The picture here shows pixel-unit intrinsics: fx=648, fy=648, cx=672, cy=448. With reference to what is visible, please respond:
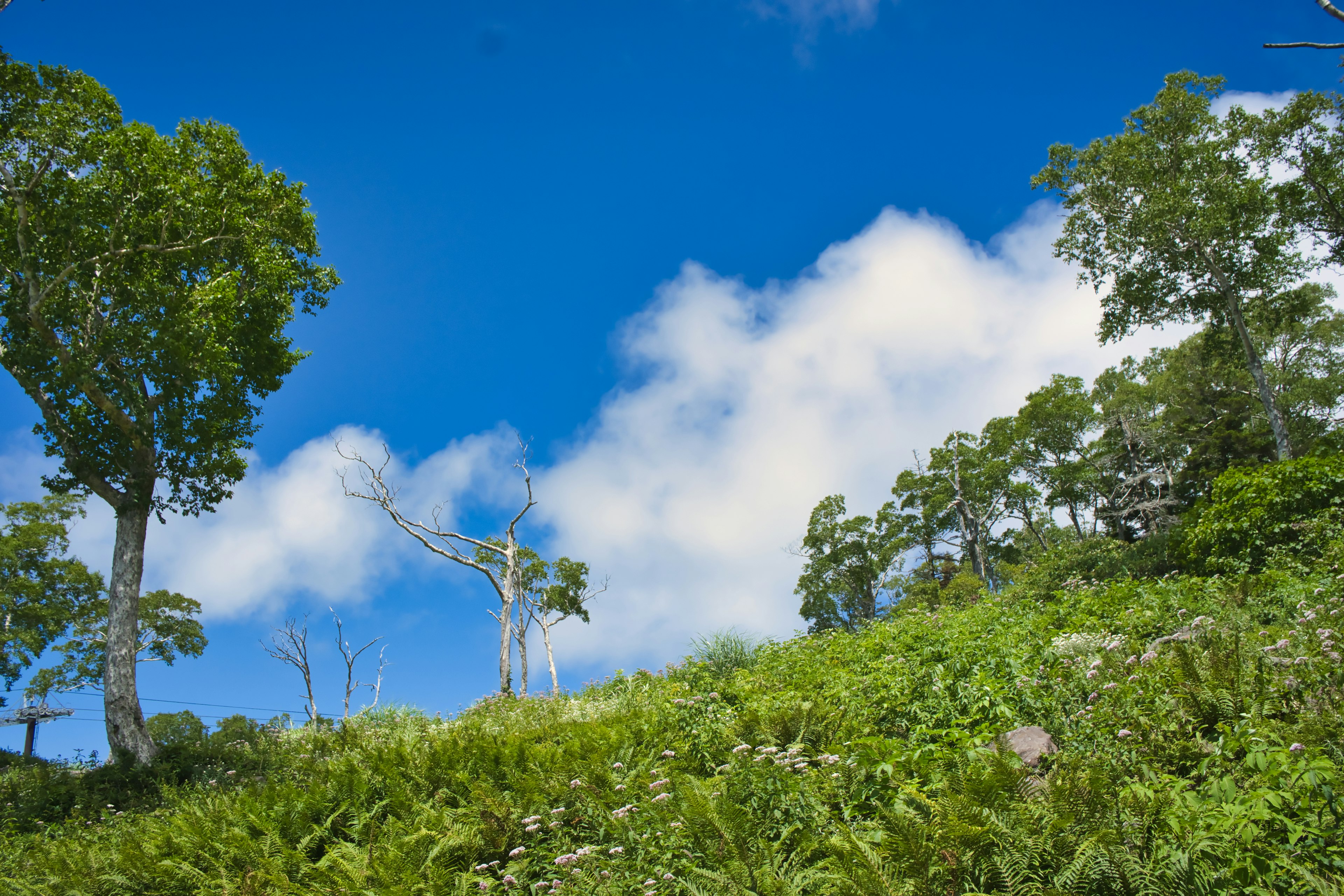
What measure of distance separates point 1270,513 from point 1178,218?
1263 centimetres

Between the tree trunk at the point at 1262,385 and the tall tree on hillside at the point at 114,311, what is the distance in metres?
26.6

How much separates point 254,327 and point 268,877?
15196 mm

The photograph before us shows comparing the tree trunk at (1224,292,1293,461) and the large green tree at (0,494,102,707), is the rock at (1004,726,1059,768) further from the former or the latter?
the large green tree at (0,494,102,707)

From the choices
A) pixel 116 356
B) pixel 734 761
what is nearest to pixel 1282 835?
pixel 734 761

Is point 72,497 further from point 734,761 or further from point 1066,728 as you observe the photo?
point 1066,728

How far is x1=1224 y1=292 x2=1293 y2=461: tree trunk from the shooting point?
1745cm

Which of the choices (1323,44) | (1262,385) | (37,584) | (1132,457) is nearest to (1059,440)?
(1132,457)

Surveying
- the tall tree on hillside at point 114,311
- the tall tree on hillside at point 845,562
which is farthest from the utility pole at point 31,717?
the tall tree on hillside at point 845,562

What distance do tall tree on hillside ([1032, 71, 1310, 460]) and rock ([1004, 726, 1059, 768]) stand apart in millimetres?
19568

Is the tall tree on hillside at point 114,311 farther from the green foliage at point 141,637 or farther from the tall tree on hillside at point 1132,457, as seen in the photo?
the tall tree on hillside at point 1132,457

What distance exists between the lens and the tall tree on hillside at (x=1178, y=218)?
19625mm

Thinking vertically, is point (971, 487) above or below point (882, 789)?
above

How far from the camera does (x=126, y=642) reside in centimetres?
1317

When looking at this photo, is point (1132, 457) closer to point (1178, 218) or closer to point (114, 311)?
point (1178, 218)
